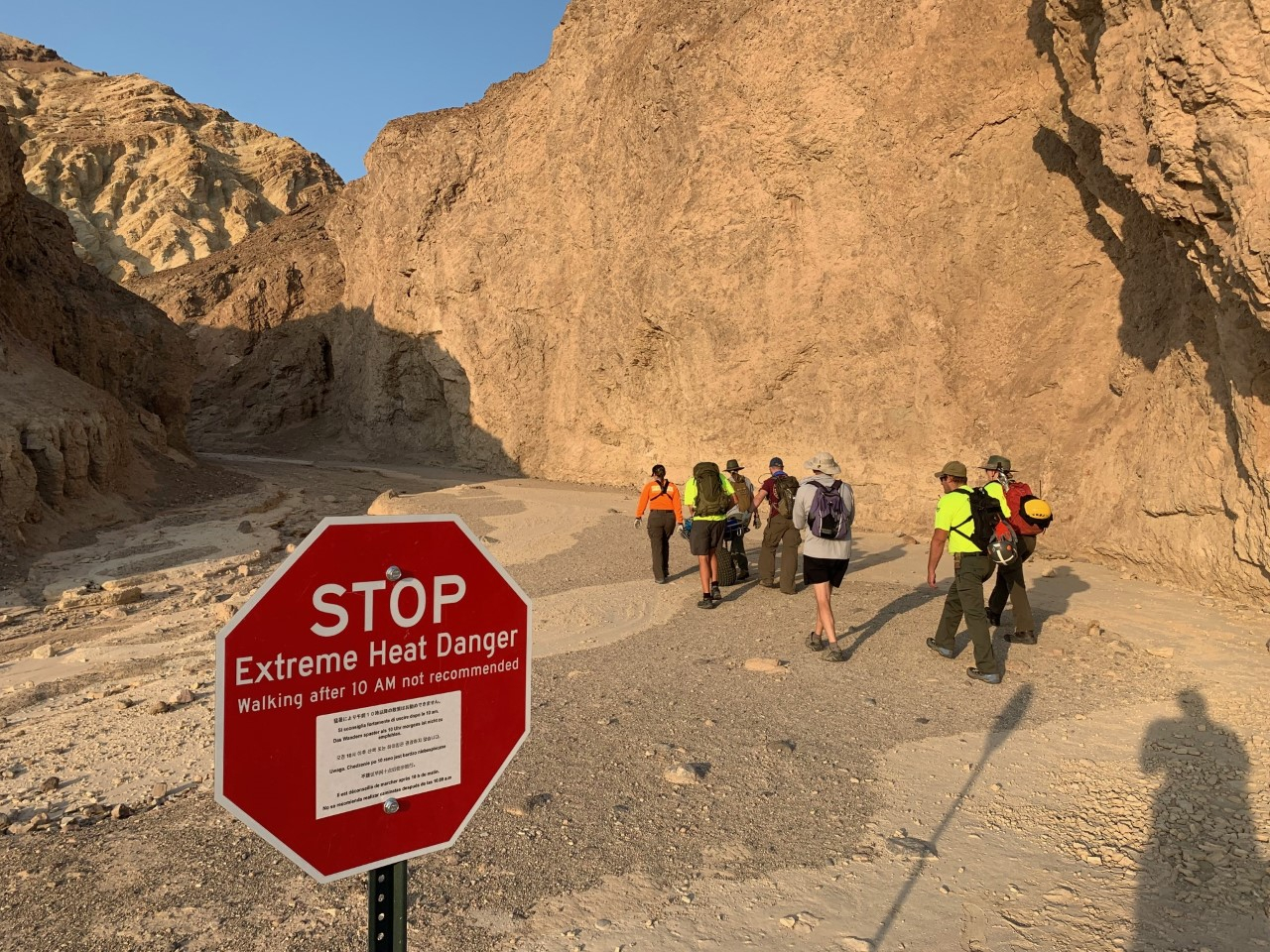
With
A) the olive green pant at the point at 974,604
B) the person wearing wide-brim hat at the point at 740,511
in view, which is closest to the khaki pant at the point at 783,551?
the person wearing wide-brim hat at the point at 740,511

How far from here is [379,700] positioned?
5.11 feet

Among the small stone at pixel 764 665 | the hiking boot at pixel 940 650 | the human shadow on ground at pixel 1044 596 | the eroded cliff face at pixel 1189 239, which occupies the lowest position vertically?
the small stone at pixel 764 665

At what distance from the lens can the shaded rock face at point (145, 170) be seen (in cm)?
4997

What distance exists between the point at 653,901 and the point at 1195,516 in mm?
8519

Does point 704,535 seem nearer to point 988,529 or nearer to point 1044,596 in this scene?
point 988,529

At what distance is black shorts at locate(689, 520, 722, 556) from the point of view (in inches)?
330

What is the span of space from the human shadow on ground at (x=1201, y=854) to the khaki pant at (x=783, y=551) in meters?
4.45

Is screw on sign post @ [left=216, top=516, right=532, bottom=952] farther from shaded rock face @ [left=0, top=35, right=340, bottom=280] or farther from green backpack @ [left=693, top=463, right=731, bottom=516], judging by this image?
shaded rock face @ [left=0, top=35, right=340, bottom=280]

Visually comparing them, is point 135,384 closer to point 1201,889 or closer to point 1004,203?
point 1004,203

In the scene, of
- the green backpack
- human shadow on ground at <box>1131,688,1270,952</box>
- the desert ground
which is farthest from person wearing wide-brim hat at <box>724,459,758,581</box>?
human shadow on ground at <box>1131,688,1270,952</box>

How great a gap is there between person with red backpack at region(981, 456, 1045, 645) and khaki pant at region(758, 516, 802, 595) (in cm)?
228

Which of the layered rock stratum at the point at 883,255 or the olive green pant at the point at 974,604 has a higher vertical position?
the layered rock stratum at the point at 883,255

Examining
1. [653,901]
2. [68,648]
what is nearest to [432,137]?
[68,648]

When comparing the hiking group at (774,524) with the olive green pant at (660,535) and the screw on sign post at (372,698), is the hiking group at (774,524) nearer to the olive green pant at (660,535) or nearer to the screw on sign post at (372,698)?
the olive green pant at (660,535)
